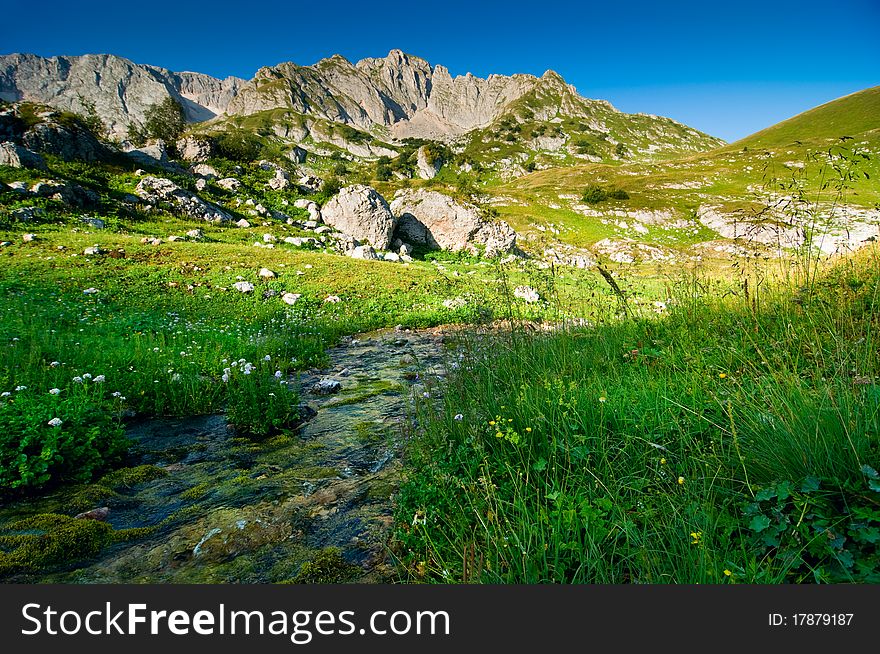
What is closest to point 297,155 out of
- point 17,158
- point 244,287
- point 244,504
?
point 17,158

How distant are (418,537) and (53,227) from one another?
25.8m

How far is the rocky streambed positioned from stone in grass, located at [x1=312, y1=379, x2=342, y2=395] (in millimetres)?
977

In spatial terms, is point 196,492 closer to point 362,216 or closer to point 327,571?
point 327,571

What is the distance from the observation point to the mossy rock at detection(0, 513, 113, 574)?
302 cm

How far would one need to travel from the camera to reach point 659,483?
9.14 feet

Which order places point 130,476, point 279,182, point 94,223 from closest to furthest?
point 130,476 < point 94,223 < point 279,182

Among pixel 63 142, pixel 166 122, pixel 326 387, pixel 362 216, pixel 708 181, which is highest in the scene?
pixel 166 122

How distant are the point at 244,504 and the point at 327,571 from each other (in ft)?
4.67

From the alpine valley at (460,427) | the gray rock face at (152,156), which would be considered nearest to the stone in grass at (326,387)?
the alpine valley at (460,427)

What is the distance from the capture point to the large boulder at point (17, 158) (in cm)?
2347

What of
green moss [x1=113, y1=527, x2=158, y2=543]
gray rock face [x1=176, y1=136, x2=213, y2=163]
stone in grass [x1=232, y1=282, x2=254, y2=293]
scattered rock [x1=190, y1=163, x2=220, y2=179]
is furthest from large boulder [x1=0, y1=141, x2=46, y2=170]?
green moss [x1=113, y1=527, x2=158, y2=543]

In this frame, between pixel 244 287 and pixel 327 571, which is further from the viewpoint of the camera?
pixel 244 287

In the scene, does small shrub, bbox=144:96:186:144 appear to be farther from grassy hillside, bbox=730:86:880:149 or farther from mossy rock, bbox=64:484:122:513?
grassy hillside, bbox=730:86:880:149

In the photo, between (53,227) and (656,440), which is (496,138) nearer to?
(53,227)
